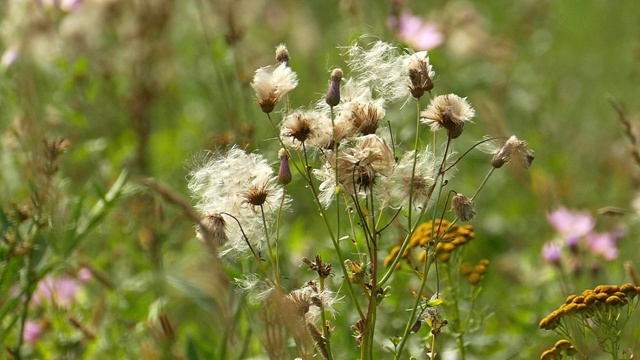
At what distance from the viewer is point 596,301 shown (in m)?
1.75

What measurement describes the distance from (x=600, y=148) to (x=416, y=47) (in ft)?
6.67

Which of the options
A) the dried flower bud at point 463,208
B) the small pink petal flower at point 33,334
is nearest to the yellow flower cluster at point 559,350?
the dried flower bud at point 463,208

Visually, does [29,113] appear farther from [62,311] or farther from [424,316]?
[424,316]

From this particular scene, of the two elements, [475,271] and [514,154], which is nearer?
[514,154]

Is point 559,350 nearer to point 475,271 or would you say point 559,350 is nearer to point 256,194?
point 475,271

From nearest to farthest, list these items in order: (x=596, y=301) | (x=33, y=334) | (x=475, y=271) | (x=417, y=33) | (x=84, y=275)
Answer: (x=596, y=301) < (x=475, y=271) < (x=33, y=334) < (x=84, y=275) < (x=417, y=33)

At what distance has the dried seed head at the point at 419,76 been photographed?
166cm

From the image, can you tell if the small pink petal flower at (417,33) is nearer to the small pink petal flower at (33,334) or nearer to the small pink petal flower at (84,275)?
the small pink petal flower at (84,275)

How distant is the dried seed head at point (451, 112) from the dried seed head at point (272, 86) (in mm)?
228

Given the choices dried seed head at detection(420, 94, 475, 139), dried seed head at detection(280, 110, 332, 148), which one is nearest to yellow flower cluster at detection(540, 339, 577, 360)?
dried seed head at detection(420, 94, 475, 139)

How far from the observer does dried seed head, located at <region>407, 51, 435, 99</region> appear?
166 cm

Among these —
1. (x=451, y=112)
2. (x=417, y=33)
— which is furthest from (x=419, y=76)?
(x=417, y=33)

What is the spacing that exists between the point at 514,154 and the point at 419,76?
0.20 meters

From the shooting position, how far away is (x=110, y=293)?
116 inches
